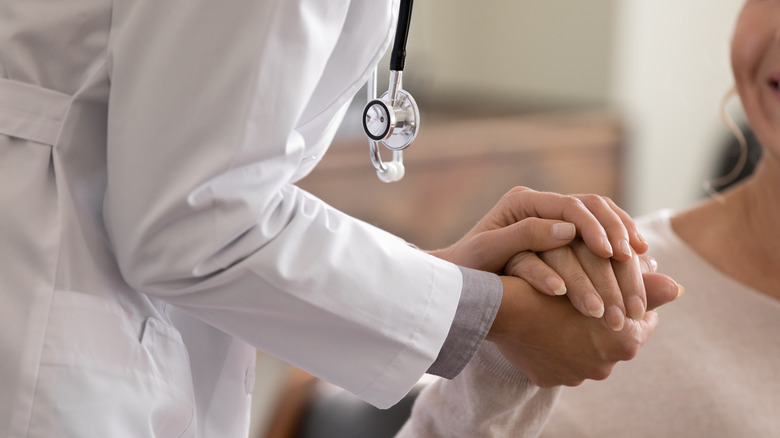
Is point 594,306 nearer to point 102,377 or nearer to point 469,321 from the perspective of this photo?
point 469,321

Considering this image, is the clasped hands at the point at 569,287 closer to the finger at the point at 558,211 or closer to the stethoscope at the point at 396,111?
the finger at the point at 558,211

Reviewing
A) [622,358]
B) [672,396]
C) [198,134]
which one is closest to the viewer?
[198,134]

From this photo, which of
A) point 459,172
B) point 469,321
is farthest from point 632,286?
point 459,172

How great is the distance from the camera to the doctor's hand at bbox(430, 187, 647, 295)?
0.77m

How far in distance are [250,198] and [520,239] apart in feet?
0.92

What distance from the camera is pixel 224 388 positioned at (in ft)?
2.64

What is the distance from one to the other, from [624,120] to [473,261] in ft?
8.46

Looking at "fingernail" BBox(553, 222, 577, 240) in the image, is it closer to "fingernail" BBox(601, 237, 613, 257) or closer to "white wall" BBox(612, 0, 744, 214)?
"fingernail" BBox(601, 237, 613, 257)

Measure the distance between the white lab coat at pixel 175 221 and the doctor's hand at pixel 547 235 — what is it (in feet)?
0.32

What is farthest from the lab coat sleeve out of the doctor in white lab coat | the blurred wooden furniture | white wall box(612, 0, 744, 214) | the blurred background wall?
white wall box(612, 0, 744, 214)

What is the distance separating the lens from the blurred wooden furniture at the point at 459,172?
258cm

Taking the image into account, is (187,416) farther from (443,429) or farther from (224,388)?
(443,429)

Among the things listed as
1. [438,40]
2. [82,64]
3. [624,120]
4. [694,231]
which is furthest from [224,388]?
[438,40]

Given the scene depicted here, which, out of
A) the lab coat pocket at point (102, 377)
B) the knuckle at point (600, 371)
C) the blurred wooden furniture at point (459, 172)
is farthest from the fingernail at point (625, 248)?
the blurred wooden furniture at point (459, 172)
